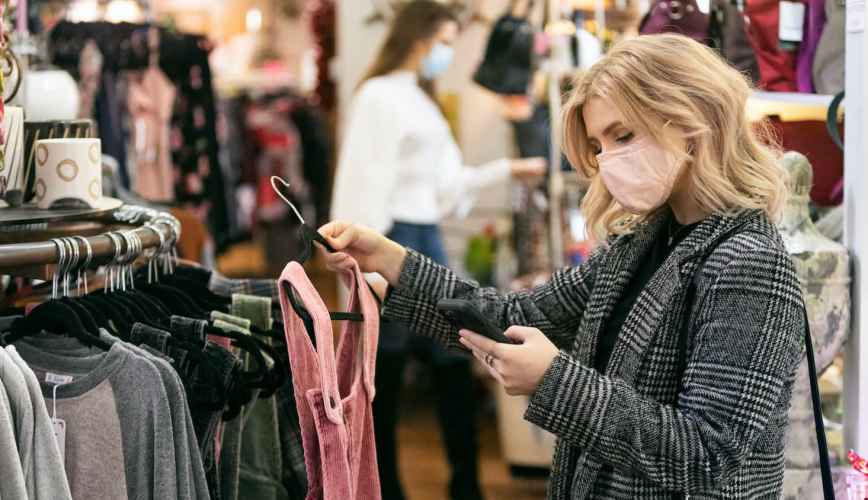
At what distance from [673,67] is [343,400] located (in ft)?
2.19

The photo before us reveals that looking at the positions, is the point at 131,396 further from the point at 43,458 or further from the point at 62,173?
the point at 62,173

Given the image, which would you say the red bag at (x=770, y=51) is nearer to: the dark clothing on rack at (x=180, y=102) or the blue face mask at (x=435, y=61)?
the blue face mask at (x=435, y=61)

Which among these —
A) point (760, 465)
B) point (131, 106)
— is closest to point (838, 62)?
point (760, 465)

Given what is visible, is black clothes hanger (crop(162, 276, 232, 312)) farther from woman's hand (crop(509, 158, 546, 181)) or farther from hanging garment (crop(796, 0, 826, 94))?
woman's hand (crop(509, 158, 546, 181))

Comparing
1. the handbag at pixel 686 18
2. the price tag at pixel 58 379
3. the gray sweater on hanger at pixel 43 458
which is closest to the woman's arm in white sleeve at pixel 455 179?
the handbag at pixel 686 18

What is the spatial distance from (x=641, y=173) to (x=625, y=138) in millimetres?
60

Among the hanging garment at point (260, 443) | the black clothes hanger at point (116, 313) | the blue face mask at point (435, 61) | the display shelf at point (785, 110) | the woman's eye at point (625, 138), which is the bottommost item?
the hanging garment at point (260, 443)

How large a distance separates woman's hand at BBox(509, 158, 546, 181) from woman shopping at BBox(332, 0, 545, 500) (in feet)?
0.86

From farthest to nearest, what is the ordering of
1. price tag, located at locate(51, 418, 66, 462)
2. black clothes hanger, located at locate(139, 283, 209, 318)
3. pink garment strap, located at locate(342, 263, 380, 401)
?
black clothes hanger, located at locate(139, 283, 209, 318) → pink garment strap, located at locate(342, 263, 380, 401) → price tag, located at locate(51, 418, 66, 462)

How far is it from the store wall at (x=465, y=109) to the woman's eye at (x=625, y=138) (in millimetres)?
3827

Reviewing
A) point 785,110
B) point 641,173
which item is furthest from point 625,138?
point 785,110

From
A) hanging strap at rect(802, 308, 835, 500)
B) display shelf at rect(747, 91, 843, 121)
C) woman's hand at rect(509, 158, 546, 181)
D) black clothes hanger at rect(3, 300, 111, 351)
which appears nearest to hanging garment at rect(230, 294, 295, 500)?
black clothes hanger at rect(3, 300, 111, 351)

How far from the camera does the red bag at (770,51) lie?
250cm

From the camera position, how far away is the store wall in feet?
18.2
